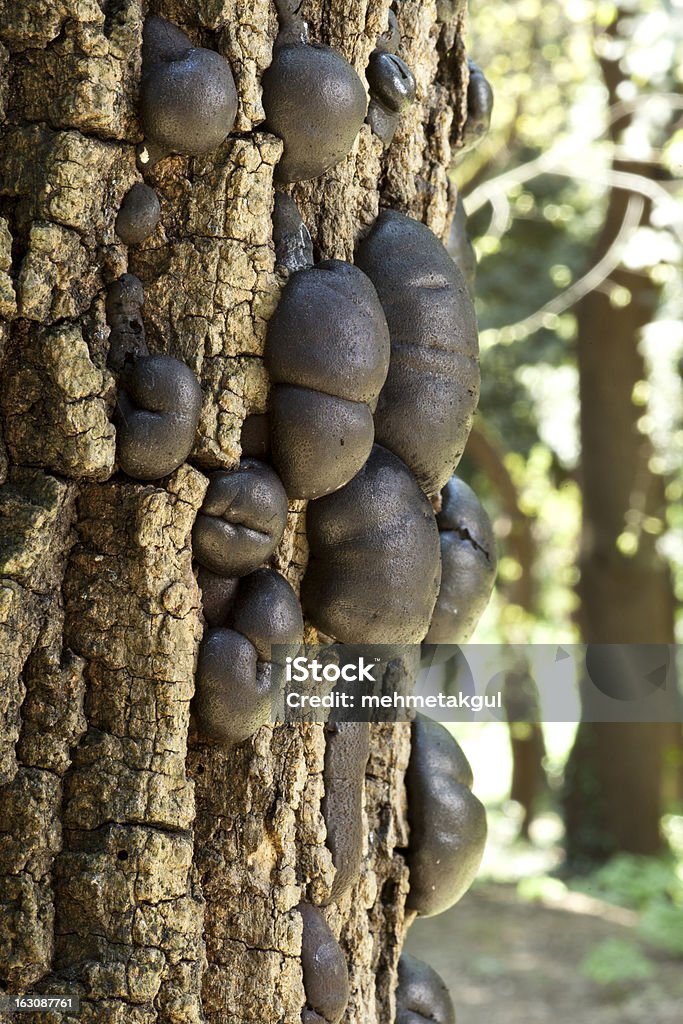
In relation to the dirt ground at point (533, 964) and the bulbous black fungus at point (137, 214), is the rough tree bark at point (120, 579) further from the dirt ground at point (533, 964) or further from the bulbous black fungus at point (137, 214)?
the dirt ground at point (533, 964)

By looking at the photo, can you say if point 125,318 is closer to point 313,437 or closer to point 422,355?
point 313,437

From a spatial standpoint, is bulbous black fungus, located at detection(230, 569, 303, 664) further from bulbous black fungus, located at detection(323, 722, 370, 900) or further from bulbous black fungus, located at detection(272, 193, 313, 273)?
bulbous black fungus, located at detection(272, 193, 313, 273)

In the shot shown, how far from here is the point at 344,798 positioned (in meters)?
1.50

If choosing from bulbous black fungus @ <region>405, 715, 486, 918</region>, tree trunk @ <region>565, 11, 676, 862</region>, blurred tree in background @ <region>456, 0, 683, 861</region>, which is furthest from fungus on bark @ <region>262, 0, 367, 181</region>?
tree trunk @ <region>565, 11, 676, 862</region>

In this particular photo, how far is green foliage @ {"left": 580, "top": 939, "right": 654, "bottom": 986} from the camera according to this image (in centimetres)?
541

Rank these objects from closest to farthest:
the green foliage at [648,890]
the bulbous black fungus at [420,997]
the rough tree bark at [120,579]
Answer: the rough tree bark at [120,579] < the bulbous black fungus at [420,997] < the green foliage at [648,890]

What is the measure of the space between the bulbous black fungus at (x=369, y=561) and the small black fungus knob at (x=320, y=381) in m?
0.06

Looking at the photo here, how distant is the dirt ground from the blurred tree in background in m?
1.31

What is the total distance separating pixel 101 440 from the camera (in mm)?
1271

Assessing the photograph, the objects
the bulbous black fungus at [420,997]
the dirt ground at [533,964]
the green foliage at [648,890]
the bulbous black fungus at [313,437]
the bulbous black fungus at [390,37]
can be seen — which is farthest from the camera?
the green foliage at [648,890]

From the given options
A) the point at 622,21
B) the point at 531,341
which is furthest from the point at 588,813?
the point at 622,21

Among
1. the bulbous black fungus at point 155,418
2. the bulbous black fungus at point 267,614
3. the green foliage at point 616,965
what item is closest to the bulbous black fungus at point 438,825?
the bulbous black fungus at point 267,614

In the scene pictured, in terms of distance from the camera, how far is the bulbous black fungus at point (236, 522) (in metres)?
1.32

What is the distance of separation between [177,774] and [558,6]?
694 centimetres
